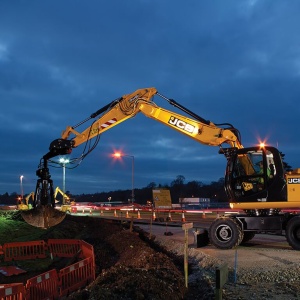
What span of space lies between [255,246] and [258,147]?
13.1 feet

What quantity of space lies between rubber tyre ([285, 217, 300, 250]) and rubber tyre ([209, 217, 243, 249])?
1.61 metres

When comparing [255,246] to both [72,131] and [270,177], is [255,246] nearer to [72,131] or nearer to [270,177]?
[270,177]

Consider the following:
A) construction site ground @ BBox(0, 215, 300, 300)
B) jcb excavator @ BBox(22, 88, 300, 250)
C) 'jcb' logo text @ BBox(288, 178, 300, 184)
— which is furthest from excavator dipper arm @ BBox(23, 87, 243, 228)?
construction site ground @ BBox(0, 215, 300, 300)

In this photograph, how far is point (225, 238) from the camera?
15.5 meters

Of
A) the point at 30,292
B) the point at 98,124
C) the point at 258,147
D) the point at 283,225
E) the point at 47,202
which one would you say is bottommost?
the point at 30,292

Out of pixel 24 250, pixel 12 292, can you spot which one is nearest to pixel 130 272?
pixel 12 292

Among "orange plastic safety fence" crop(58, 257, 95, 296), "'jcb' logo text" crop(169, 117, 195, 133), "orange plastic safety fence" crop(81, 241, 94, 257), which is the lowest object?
"orange plastic safety fence" crop(58, 257, 95, 296)

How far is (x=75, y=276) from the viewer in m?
11.9

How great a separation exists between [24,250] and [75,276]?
22.2 feet

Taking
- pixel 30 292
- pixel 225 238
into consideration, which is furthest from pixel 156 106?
pixel 30 292

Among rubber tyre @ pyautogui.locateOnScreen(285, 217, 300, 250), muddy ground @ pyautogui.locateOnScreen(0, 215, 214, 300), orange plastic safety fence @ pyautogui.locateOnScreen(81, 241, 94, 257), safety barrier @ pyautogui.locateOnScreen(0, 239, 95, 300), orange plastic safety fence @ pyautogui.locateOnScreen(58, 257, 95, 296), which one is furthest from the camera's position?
rubber tyre @ pyautogui.locateOnScreen(285, 217, 300, 250)

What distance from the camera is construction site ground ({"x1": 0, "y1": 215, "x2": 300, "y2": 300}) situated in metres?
8.44

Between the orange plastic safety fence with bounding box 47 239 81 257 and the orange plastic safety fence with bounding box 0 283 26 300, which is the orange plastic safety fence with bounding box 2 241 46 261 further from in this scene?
the orange plastic safety fence with bounding box 0 283 26 300

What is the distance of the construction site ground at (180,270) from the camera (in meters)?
8.44
